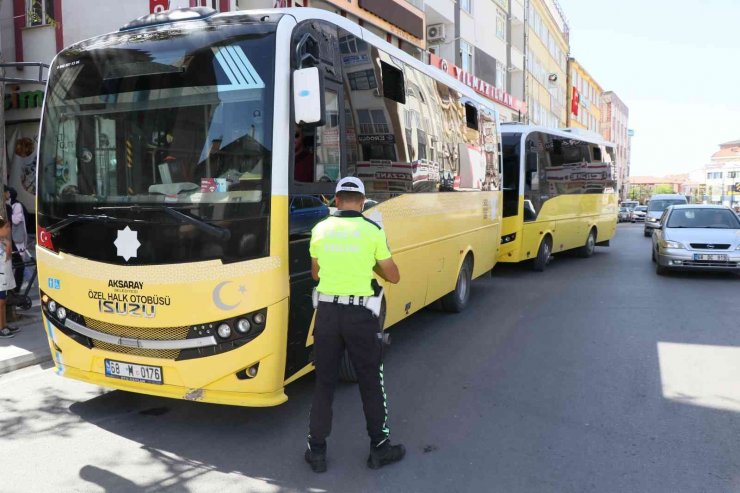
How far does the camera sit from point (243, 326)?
4.26m

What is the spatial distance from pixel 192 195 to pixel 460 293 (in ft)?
18.1

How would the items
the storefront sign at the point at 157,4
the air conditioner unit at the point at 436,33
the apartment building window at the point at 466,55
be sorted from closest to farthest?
the storefront sign at the point at 157,4 → the air conditioner unit at the point at 436,33 → the apartment building window at the point at 466,55

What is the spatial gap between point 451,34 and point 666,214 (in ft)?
54.2

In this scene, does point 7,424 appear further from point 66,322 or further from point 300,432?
point 300,432

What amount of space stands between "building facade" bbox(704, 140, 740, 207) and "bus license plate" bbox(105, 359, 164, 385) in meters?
127

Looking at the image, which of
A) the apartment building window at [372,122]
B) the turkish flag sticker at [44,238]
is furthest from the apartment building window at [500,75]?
the turkish flag sticker at [44,238]

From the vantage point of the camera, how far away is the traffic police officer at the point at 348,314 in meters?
3.86

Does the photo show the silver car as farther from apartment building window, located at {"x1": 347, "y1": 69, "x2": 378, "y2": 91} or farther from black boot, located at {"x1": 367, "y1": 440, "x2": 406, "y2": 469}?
black boot, located at {"x1": 367, "y1": 440, "x2": 406, "y2": 469}

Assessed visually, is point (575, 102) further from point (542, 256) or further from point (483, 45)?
point (542, 256)

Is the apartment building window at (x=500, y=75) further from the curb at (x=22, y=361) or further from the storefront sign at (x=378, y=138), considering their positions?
the curb at (x=22, y=361)

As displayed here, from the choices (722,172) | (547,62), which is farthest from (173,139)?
(722,172)

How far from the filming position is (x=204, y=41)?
14.7 ft

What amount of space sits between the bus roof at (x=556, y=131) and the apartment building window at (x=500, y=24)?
19.0 meters

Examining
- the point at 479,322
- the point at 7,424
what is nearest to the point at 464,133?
the point at 479,322
